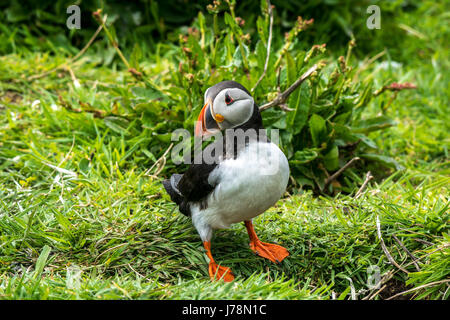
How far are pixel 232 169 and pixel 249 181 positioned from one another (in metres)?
0.12

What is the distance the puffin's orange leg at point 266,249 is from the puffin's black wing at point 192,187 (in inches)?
15.0

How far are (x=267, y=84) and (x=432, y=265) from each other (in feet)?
5.96

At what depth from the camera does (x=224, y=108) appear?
2.58 meters

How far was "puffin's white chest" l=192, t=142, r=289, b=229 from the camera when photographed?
99.3 inches

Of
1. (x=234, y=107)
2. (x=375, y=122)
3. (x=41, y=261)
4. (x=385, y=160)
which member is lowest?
(x=41, y=261)

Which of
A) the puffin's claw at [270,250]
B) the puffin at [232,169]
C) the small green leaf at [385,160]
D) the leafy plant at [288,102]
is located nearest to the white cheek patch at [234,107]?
the puffin at [232,169]

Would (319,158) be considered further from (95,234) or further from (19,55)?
(19,55)

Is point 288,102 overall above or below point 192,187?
above

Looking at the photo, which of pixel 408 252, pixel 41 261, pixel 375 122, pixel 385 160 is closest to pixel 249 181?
pixel 408 252

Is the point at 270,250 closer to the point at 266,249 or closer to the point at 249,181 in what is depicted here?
the point at 266,249

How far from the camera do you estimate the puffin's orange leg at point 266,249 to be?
289cm

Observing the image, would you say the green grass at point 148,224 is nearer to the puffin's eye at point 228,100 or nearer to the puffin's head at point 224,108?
the puffin's head at point 224,108

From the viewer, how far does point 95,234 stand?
2988mm

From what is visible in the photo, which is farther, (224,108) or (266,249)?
(266,249)
